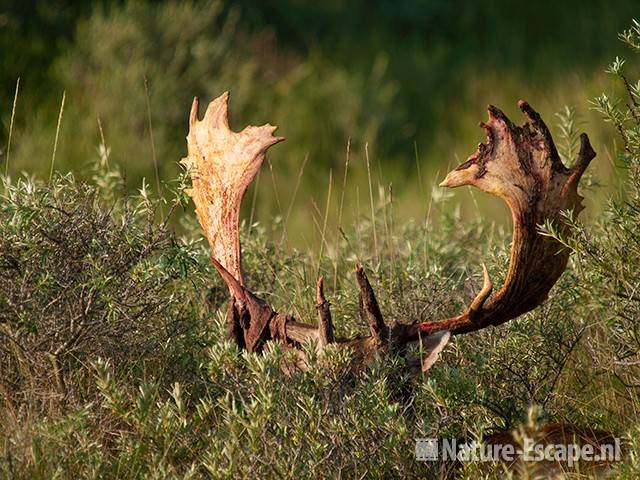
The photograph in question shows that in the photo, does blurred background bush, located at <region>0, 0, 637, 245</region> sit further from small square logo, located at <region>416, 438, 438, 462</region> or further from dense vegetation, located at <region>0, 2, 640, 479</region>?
small square logo, located at <region>416, 438, 438, 462</region>

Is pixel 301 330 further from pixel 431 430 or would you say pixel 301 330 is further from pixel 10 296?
pixel 10 296

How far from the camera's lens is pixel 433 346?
387 centimetres

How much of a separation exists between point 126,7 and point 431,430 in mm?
6537

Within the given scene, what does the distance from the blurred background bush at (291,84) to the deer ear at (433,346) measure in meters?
3.63

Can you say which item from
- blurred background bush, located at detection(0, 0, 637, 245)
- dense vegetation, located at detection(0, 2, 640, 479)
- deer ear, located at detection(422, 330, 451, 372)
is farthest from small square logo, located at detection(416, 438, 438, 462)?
blurred background bush, located at detection(0, 0, 637, 245)

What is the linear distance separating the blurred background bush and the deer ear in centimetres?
363

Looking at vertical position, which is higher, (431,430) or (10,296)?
(10,296)

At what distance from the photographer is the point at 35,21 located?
951 cm

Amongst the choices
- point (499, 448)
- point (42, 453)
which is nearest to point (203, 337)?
point (42, 453)

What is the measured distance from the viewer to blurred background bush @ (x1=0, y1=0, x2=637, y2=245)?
8828 mm

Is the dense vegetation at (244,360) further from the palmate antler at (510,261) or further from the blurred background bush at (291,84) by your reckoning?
the blurred background bush at (291,84)

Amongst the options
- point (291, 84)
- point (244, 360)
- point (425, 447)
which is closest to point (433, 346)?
point (425, 447)

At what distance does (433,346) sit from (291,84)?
6.54 m

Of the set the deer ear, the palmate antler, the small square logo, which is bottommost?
the small square logo
